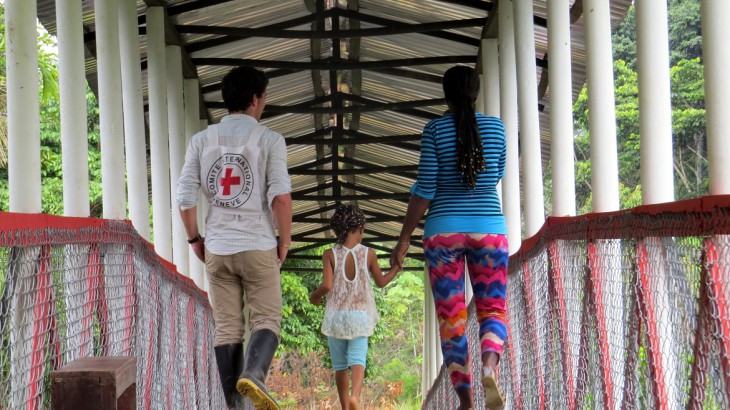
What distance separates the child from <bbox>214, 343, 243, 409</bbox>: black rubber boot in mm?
2568

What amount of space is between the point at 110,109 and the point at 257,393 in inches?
157

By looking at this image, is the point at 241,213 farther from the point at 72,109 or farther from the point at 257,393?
the point at 72,109

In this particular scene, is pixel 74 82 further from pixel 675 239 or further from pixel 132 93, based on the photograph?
pixel 675 239

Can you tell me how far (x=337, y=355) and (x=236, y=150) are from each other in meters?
3.14

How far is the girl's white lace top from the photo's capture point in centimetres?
Result: 775

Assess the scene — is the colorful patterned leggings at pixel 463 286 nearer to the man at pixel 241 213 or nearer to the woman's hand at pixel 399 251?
the woman's hand at pixel 399 251

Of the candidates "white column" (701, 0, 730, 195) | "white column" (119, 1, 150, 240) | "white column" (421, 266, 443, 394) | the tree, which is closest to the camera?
"white column" (701, 0, 730, 195)

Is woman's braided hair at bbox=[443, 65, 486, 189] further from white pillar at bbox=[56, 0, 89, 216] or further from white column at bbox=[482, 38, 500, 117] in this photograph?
white column at bbox=[482, 38, 500, 117]

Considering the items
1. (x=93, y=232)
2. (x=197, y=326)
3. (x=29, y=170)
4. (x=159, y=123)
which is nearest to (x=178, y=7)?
(x=159, y=123)

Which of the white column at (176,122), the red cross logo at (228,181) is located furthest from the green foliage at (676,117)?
the red cross logo at (228,181)

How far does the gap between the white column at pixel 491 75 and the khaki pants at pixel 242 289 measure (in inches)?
284

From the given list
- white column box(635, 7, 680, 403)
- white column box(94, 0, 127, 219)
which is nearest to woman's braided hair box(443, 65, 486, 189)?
white column box(635, 7, 680, 403)

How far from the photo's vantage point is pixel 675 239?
303 cm

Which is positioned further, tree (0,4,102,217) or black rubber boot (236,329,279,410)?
tree (0,4,102,217)
